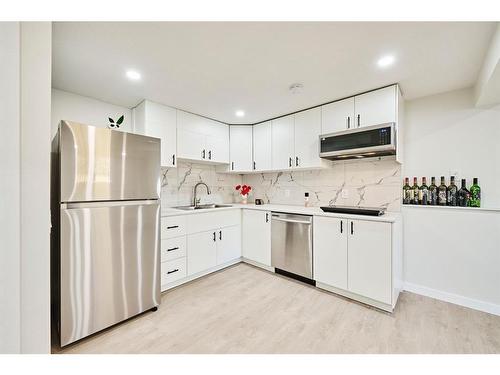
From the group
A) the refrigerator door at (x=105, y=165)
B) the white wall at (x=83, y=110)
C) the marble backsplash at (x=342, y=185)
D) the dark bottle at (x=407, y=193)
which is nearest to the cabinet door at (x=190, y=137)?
the white wall at (x=83, y=110)

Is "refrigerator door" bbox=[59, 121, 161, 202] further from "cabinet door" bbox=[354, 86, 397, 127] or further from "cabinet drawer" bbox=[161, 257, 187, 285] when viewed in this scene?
"cabinet door" bbox=[354, 86, 397, 127]

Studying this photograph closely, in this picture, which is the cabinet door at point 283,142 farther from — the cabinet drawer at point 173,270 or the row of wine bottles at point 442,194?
the cabinet drawer at point 173,270

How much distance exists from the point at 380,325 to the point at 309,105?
241cm

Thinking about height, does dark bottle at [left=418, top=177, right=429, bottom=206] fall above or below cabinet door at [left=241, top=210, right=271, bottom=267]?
above

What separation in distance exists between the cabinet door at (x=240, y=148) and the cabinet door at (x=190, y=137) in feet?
1.71

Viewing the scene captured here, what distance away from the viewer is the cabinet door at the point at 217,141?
3.11 m

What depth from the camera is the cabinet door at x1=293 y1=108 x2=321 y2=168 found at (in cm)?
267

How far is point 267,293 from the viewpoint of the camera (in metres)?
2.30

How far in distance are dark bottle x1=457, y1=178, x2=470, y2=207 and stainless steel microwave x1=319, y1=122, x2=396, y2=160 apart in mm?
756

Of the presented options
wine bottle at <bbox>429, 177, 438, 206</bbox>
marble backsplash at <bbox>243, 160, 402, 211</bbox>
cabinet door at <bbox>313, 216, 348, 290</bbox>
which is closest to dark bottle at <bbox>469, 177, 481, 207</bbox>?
wine bottle at <bbox>429, 177, 438, 206</bbox>

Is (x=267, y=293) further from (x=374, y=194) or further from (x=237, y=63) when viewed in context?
(x=237, y=63)

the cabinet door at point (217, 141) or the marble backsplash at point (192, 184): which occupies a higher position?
the cabinet door at point (217, 141)

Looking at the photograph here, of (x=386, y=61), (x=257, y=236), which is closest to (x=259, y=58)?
(x=386, y=61)
